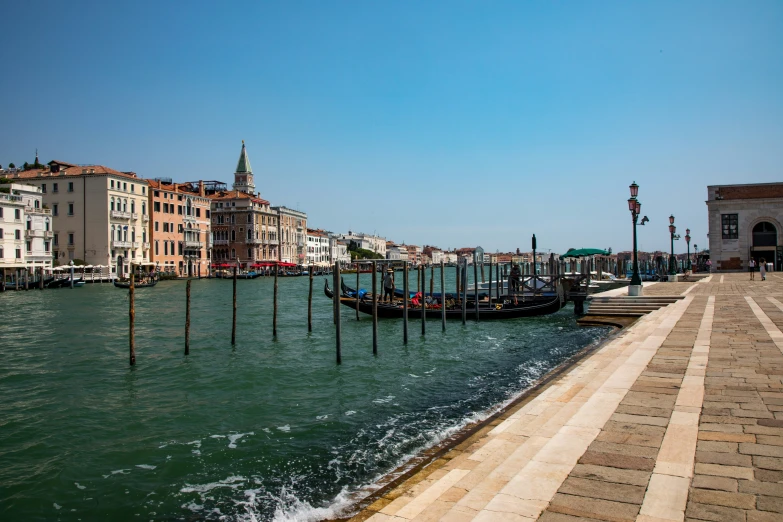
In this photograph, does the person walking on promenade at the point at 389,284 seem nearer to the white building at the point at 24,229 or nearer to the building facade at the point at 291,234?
the white building at the point at 24,229

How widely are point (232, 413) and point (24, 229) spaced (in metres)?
43.2

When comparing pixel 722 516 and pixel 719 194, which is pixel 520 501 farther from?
pixel 719 194

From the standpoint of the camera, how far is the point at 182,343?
1614 cm

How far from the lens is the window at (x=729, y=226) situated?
36438 mm

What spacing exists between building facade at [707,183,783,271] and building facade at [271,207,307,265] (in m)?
62.0

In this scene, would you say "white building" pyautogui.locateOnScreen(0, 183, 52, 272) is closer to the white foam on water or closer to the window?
the white foam on water

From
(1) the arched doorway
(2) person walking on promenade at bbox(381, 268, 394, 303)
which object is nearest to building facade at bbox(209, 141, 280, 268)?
(2) person walking on promenade at bbox(381, 268, 394, 303)

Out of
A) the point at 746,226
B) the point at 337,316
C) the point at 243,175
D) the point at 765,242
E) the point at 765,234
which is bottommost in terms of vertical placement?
the point at 337,316

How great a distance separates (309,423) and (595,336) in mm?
9920

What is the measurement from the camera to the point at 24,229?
42562mm

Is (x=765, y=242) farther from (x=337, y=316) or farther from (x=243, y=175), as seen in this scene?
(x=243, y=175)

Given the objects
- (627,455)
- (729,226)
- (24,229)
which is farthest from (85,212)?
(627,455)

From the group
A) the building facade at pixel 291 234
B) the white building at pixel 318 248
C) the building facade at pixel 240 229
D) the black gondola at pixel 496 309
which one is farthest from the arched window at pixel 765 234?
the white building at pixel 318 248

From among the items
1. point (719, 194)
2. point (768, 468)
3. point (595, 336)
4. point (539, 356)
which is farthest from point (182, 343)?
point (719, 194)
